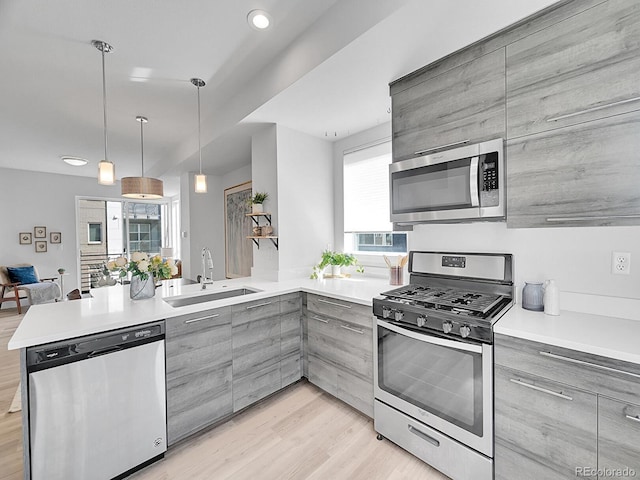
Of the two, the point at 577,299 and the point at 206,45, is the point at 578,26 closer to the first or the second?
the point at 577,299

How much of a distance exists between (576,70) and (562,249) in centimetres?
93

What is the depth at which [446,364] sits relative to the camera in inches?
61.7

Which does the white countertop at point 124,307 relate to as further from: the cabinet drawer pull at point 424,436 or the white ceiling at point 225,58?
the white ceiling at point 225,58

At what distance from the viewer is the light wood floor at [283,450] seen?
166cm

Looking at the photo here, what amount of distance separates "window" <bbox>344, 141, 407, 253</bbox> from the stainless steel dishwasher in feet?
6.75

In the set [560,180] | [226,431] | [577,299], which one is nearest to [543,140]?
[560,180]

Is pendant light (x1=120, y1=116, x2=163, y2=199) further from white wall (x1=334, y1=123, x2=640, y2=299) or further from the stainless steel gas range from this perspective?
white wall (x1=334, y1=123, x2=640, y2=299)

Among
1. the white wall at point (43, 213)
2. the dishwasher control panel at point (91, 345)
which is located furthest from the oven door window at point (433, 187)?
the white wall at point (43, 213)

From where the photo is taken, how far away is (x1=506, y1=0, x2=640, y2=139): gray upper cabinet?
1.24m

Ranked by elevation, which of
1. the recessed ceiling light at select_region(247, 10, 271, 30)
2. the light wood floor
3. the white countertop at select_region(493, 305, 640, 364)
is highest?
the recessed ceiling light at select_region(247, 10, 271, 30)

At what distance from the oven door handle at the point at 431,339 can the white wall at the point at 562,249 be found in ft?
2.14

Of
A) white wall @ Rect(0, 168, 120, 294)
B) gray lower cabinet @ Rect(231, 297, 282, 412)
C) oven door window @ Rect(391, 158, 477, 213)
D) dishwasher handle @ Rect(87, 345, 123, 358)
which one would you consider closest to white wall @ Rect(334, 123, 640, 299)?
oven door window @ Rect(391, 158, 477, 213)

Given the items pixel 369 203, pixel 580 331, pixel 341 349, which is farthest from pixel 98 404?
pixel 369 203

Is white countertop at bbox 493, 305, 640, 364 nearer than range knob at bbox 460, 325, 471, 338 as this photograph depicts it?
Yes
